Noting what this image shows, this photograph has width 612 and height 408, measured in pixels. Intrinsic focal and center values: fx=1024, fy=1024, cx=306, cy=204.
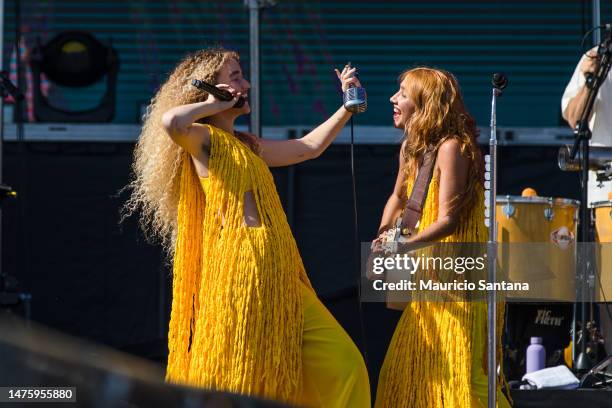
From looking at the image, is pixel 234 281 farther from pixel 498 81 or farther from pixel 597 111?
pixel 597 111

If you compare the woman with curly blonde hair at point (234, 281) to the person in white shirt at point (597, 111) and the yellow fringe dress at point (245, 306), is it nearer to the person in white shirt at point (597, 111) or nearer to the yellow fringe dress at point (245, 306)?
the yellow fringe dress at point (245, 306)

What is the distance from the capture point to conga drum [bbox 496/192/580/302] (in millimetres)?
5086

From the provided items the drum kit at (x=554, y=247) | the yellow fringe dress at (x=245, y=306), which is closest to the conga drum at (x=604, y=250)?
the drum kit at (x=554, y=247)

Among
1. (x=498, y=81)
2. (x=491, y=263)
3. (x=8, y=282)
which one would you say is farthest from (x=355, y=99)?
(x=8, y=282)

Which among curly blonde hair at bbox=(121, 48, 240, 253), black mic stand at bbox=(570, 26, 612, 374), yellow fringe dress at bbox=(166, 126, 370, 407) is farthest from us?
black mic stand at bbox=(570, 26, 612, 374)

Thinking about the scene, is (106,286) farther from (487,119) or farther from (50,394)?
(50,394)

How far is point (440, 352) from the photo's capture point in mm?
3658

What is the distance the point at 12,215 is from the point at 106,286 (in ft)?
2.50

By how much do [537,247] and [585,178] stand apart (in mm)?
417

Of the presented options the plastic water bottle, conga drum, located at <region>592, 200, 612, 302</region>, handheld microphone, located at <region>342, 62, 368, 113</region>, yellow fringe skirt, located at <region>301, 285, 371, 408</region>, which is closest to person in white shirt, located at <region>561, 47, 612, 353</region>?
conga drum, located at <region>592, 200, 612, 302</region>

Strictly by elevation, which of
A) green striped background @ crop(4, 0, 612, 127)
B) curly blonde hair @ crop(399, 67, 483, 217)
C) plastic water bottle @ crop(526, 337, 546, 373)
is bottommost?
plastic water bottle @ crop(526, 337, 546, 373)

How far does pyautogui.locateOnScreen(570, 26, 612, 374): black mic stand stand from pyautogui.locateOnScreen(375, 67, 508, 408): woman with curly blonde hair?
1.40 m

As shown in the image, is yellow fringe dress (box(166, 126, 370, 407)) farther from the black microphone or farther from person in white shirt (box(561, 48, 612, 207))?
person in white shirt (box(561, 48, 612, 207))

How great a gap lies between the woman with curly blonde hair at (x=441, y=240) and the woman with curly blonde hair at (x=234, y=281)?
383 millimetres
